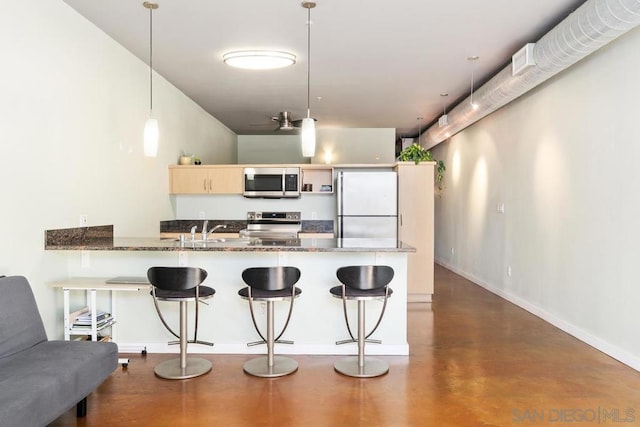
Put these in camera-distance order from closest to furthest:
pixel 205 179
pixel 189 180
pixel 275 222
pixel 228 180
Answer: pixel 189 180 < pixel 205 179 < pixel 228 180 < pixel 275 222

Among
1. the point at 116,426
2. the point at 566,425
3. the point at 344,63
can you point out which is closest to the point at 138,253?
the point at 116,426

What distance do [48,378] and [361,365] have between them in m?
2.04

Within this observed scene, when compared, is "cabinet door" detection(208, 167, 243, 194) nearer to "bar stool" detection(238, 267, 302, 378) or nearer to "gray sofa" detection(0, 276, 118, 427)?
"bar stool" detection(238, 267, 302, 378)

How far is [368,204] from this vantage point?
593 cm

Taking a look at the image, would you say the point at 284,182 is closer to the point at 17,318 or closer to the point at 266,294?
the point at 266,294

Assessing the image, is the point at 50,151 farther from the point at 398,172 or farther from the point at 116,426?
the point at 398,172

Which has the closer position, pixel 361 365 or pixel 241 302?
pixel 361 365

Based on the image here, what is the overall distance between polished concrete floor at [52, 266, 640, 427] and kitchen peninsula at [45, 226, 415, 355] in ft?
0.57

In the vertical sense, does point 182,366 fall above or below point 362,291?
below

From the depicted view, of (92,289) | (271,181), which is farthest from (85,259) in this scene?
(271,181)

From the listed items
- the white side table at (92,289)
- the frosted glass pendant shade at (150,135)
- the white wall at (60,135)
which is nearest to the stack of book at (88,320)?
the white side table at (92,289)

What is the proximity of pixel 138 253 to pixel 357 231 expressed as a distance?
2.92 meters

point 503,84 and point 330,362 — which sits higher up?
point 503,84

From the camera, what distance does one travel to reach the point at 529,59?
13.7 feet
